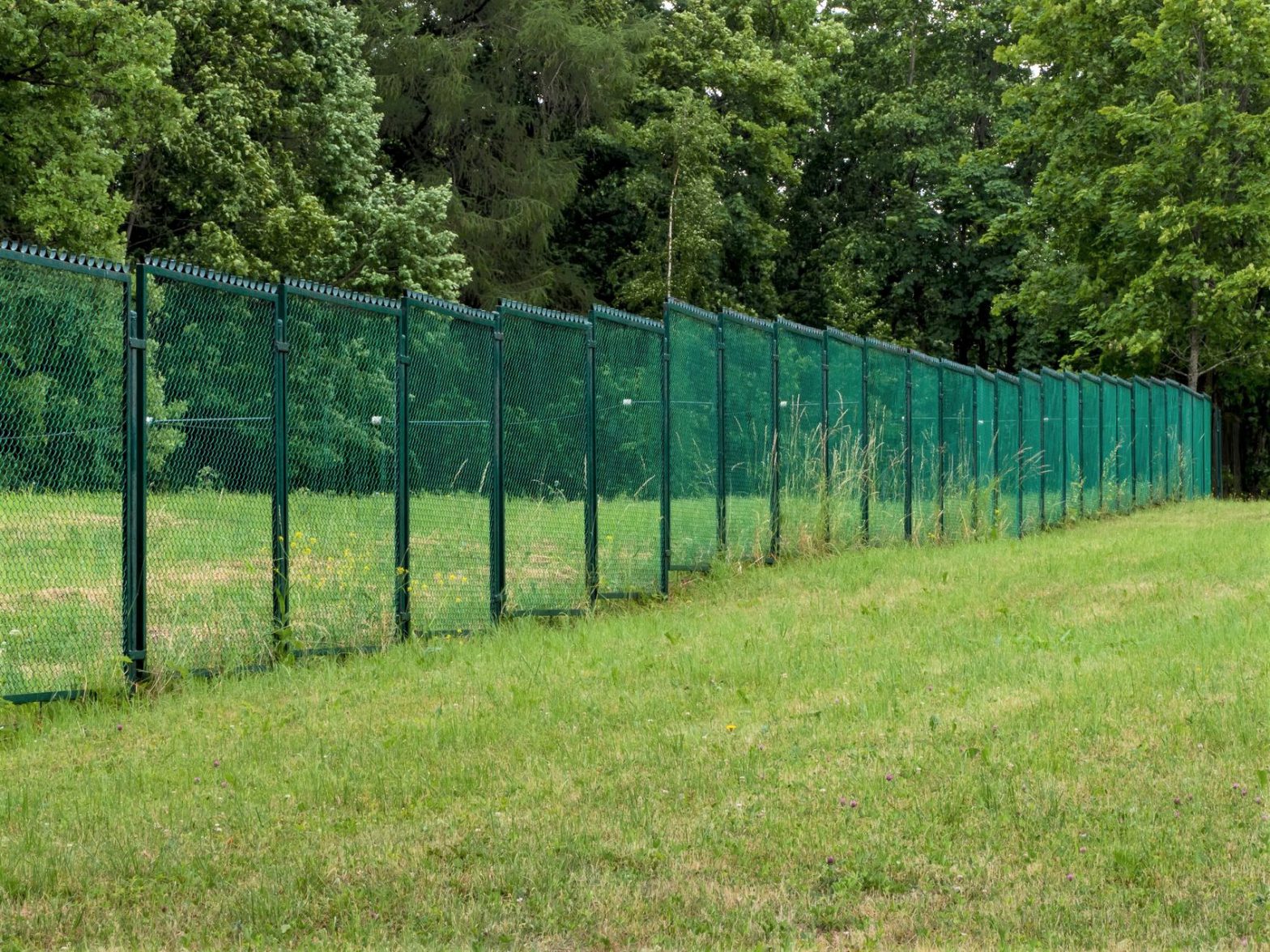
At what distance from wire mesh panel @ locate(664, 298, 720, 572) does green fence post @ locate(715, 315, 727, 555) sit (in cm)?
2

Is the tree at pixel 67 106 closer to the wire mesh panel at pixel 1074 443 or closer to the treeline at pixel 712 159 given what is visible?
the treeline at pixel 712 159

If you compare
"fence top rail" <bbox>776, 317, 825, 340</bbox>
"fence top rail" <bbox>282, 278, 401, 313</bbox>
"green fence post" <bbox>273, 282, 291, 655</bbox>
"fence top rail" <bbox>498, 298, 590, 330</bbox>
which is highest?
"fence top rail" <bbox>776, 317, 825, 340</bbox>

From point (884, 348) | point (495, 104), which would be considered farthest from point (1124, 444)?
point (495, 104)

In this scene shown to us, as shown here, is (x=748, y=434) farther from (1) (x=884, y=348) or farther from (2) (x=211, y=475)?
(2) (x=211, y=475)

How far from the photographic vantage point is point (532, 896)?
16.0ft

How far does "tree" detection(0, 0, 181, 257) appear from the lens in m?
21.7

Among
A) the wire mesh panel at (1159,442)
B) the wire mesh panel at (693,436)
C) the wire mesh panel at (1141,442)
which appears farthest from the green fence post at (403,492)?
the wire mesh panel at (1159,442)

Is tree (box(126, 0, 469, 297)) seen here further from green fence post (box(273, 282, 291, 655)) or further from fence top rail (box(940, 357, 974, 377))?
green fence post (box(273, 282, 291, 655))

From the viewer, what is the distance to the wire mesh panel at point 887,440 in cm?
1728

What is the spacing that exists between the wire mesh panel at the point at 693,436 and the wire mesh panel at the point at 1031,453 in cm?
908

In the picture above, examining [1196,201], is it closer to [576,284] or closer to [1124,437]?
[1124,437]

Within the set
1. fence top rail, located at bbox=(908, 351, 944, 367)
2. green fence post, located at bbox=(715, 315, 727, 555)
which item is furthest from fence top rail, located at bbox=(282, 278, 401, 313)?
fence top rail, located at bbox=(908, 351, 944, 367)

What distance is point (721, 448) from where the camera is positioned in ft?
45.5

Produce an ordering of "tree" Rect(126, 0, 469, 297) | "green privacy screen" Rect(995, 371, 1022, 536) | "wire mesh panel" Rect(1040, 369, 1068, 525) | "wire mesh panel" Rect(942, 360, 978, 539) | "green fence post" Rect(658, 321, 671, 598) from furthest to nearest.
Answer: "tree" Rect(126, 0, 469, 297) < "wire mesh panel" Rect(1040, 369, 1068, 525) < "green privacy screen" Rect(995, 371, 1022, 536) < "wire mesh panel" Rect(942, 360, 978, 539) < "green fence post" Rect(658, 321, 671, 598)
